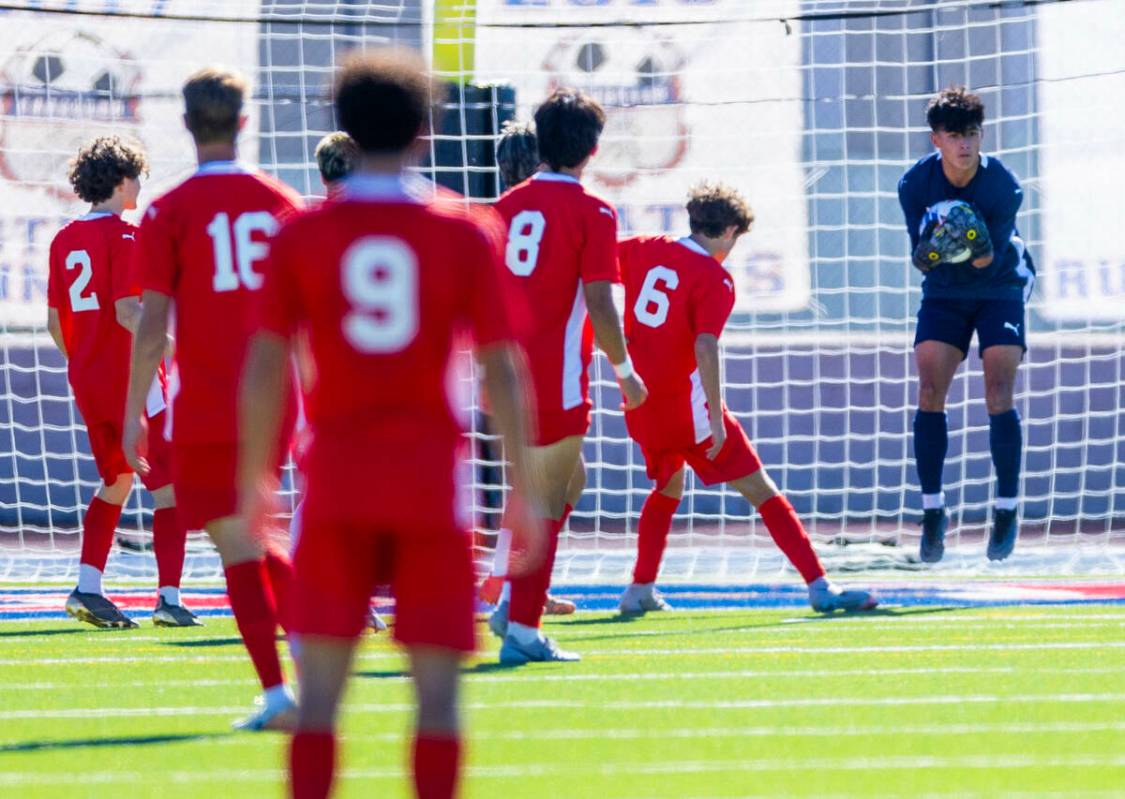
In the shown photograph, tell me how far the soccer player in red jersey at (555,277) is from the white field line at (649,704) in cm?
82

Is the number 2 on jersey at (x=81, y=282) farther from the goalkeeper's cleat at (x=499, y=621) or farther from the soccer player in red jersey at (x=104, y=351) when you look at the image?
the goalkeeper's cleat at (x=499, y=621)

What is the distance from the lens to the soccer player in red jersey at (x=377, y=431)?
342 centimetres

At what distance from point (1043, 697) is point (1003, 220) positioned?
11.2 ft

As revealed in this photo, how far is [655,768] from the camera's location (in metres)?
4.65

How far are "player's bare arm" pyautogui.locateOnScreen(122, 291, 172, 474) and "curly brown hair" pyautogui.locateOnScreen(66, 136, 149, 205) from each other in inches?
93.7

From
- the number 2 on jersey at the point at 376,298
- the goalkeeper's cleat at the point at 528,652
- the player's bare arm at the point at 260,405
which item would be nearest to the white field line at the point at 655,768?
the player's bare arm at the point at 260,405

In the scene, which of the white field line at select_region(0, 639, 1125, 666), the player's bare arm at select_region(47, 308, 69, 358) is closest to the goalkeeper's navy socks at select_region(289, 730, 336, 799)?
the white field line at select_region(0, 639, 1125, 666)

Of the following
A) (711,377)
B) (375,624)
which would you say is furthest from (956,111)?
(375,624)

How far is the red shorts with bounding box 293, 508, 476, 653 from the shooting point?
3424 millimetres

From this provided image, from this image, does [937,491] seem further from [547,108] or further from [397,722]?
[397,722]

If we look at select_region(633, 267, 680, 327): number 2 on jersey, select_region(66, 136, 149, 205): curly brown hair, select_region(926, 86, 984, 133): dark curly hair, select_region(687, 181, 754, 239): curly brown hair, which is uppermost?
select_region(926, 86, 984, 133): dark curly hair

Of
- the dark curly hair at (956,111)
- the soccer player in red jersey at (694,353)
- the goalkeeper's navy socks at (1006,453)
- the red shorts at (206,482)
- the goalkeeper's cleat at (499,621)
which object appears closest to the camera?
the red shorts at (206,482)

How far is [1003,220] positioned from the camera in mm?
8641

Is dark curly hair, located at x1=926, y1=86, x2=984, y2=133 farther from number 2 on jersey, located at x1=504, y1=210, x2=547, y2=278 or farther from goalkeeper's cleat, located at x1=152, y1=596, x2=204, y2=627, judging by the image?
goalkeeper's cleat, located at x1=152, y1=596, x2=204, y2=627
